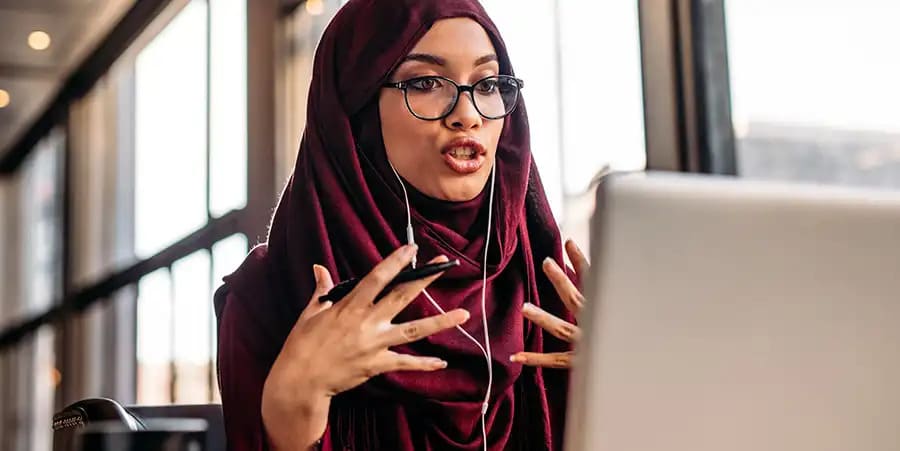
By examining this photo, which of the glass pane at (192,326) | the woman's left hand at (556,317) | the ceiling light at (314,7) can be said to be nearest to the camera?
the woman's left hand at (556,317)

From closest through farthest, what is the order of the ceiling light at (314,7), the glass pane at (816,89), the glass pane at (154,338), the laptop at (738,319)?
the laptop at (738,319), the glass pane at (816,89), the ceiling light at (314,7), the glass pane at (154,338)

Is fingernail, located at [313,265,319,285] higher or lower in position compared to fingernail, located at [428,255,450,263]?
lower

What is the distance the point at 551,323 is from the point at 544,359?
0.07 m

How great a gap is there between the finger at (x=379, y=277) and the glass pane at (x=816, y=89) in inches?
23.0

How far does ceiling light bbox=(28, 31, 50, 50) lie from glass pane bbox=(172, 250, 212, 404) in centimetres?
183

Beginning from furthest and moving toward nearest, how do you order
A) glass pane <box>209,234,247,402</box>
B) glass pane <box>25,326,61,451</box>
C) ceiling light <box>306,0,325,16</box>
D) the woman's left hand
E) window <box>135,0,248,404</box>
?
glass pane <box>25,326,61,451</box>
window <box>135,0,248,404</box>
glass pane <box>209,234,247,402</box>
ceiling light <box>306,0,325,16</box>
the woman's left hand

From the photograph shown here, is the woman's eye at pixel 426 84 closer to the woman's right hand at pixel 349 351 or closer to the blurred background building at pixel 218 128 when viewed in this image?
the blurred background building at pixel 218 128

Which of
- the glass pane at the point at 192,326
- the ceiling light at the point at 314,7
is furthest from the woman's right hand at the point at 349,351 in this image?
the glass pane at the point at 192,326

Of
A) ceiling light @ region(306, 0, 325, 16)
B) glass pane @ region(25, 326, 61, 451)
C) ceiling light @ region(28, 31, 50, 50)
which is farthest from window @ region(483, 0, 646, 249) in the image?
glass pane @ region(25, 326, 61, 451)

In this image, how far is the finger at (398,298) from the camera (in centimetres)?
195

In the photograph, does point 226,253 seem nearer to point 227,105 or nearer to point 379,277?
point 227,105

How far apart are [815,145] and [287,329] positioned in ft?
3.16

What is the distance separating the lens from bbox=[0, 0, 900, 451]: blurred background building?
193 cm

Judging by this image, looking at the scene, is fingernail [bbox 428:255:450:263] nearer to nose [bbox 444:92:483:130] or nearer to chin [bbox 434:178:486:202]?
chin [bbox 434:178:486:202]
